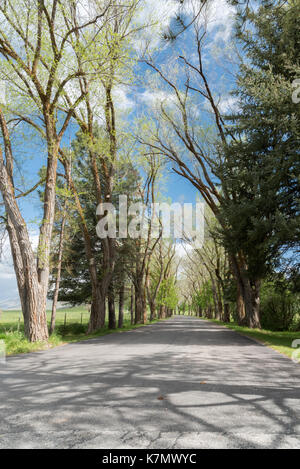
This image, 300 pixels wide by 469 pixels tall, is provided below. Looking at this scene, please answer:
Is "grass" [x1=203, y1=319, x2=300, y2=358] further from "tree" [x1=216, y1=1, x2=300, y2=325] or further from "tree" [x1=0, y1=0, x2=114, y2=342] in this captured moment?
"tree" [x1=0, y1=0, x2=114, y2=342]

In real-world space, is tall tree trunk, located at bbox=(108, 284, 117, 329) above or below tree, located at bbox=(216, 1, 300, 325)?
below

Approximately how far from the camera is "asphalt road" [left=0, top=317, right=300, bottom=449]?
2637 millimetres

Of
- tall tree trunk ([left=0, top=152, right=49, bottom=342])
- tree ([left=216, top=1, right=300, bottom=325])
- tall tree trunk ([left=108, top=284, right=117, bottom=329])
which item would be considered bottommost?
tall tree trunk ([left=108, top=284, right=117, bottom=329])

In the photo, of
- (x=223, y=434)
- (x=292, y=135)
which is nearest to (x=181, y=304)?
(x=292, y=135)

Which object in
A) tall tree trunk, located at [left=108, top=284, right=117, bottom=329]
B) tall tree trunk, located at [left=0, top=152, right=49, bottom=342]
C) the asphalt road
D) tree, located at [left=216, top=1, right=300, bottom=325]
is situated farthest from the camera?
tall tree trunk, located at [left=108, top=284, right=117, bottom=329]

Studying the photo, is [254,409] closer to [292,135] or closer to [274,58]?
[292,135]

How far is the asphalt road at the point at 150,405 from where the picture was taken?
264cm

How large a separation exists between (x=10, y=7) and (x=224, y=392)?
493 inches

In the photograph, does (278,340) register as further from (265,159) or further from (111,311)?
(111,311)

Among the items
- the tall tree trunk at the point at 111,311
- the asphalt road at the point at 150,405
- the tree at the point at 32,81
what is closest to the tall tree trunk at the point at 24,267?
the tree at the point at 32,81

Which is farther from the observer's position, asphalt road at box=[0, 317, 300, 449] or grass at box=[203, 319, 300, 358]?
grass at box=[203, 319, 300, 358]

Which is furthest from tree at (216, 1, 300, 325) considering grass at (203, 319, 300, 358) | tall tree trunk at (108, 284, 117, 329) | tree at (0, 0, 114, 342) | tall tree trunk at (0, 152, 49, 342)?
tall tree trunk at (108, 284, 117, 329)

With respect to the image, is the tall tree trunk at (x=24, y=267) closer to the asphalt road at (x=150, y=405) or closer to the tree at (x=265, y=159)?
the asphalt road at (x=150, y=405)
